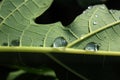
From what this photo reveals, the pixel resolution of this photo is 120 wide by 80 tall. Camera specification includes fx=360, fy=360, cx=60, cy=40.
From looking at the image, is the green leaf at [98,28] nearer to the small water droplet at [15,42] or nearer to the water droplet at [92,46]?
the water droplet at [92,46]

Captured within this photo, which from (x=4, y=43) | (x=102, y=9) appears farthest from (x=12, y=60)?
(x=102, y=9)

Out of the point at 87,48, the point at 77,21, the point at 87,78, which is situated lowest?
the point at 87,78

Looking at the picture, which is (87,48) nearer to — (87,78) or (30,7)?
(87,78)

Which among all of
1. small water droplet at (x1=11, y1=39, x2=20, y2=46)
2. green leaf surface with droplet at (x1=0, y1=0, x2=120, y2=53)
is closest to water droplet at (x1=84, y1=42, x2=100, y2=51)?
green leaf surface with droplet at (x1=0, y1=0, x2=120, y2=53)

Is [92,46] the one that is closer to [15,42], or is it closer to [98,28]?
[98,28]

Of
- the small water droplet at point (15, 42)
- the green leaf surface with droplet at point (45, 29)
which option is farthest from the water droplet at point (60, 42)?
the small water droplet at point (15, 42)

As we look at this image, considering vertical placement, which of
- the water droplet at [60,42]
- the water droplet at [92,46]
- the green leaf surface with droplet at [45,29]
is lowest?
the water droplet at [92,46]

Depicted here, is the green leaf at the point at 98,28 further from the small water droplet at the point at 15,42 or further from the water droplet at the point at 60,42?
the small water droplet at the point at 15,42

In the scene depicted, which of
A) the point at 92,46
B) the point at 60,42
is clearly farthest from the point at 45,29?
the point at 92,46

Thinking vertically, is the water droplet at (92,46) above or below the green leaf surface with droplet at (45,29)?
below
